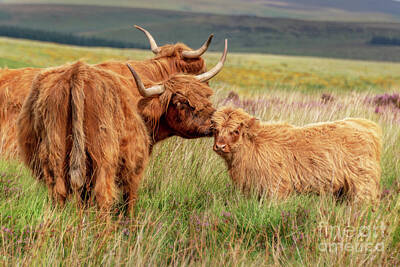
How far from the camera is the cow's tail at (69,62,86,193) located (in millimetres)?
3186

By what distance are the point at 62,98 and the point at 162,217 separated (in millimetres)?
1310

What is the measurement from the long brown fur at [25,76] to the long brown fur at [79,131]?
2.49m

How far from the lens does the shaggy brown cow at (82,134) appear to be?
10.6 feet

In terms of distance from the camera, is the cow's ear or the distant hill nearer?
the cow's ear

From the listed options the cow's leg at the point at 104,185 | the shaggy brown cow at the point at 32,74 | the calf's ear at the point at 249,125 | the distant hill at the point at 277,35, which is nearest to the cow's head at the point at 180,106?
the calf's ear at the point at 249,125

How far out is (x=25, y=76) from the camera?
6438mm

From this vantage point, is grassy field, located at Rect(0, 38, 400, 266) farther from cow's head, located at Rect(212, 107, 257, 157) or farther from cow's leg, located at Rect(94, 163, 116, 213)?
cow's head, located at Rect(212, 107, 257, 157)

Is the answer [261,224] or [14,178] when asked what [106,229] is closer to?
[261,224]

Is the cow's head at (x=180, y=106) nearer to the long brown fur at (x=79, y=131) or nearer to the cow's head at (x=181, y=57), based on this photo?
the long brown fur at (x=79, y=131)

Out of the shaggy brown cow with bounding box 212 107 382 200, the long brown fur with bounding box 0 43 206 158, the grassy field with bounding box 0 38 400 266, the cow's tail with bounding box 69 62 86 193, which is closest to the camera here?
the grassy field with bounding box 0 38 400 266

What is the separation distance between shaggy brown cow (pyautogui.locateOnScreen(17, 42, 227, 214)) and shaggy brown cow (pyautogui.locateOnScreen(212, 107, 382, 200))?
103 centimetres

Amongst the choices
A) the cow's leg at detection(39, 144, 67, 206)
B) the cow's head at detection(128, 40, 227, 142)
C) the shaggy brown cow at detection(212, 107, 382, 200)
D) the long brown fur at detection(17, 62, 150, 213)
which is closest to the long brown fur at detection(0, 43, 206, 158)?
the cow's head at detection(128, 40, 227, 142)

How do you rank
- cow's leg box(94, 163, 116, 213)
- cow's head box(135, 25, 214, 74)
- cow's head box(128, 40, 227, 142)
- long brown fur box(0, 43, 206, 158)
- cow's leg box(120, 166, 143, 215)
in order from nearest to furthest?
cow's leg box(94, 163, 116, 213), cow's leg box(120, 166, 143, 215), cow's head box(128, 40, 227, 142), long brown fur box(0, 43, 206, 158), cow's head box(135, 25, 214, 74)

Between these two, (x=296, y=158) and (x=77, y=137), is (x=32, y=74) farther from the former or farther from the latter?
(x=296, y=158)
